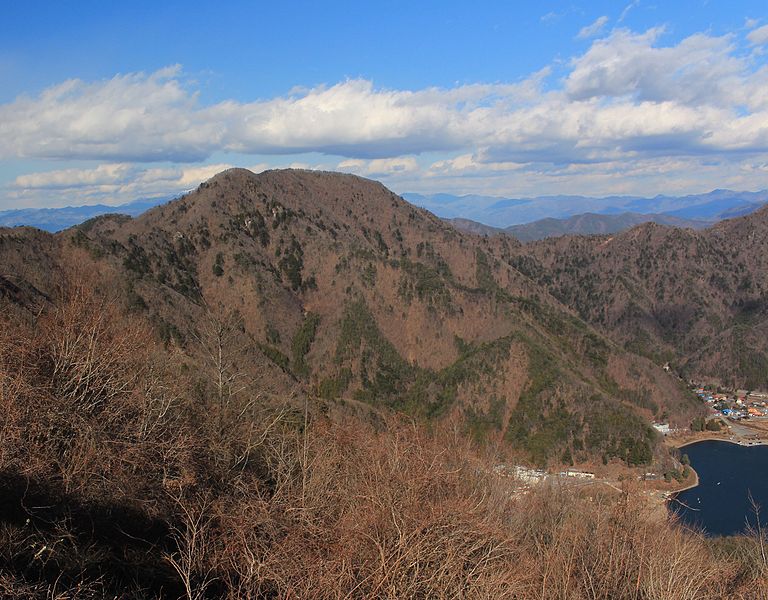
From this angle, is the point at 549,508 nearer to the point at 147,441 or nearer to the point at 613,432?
the point at 147,441

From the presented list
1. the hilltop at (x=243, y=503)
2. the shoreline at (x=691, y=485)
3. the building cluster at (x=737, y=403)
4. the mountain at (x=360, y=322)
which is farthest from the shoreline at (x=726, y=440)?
the hilltop at (x=243, y=503)

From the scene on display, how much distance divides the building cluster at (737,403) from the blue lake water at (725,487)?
29084mm

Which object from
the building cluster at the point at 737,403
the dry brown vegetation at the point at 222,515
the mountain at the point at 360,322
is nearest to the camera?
the dry brown vegetation at the point at 222,515

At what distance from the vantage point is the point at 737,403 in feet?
536

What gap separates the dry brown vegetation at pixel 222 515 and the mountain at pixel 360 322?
208ft

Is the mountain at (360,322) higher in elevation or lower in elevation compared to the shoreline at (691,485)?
higher

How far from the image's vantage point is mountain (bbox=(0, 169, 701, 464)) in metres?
98.9

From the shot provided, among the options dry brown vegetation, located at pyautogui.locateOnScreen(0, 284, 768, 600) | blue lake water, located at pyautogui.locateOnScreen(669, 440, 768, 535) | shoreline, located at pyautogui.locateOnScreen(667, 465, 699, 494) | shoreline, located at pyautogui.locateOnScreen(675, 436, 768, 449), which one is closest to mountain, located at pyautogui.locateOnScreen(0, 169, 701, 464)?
shoreline, located at pyautogui.locateOnScreen(667, 465, 699, 494)

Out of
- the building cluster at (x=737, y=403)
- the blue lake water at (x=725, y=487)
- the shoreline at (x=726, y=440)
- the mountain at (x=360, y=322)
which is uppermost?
the mountain at (x=360, y=322)

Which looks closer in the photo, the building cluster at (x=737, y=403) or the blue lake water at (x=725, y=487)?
the blue lake water at (x=725, y=487)

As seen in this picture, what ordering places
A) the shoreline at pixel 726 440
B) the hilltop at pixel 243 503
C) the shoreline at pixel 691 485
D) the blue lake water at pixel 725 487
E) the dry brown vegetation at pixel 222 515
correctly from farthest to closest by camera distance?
1. the shoreline at pixel 726 440
2. the shoreline at pixel 691 485
3. the blue lake water at pixel 725 487
4. the hilltop at pixel 243 503
5. the dry brown vegetation at pixel 222 515

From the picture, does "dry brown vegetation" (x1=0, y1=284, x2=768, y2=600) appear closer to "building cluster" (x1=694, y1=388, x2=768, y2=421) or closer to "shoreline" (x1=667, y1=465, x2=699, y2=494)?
"shoreline" (x1=667, y1=465, x2=699, y2=494)

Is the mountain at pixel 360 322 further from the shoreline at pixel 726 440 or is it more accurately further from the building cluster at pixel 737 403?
the building cluster at pixel 737 403

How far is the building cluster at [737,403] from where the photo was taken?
150 metres
